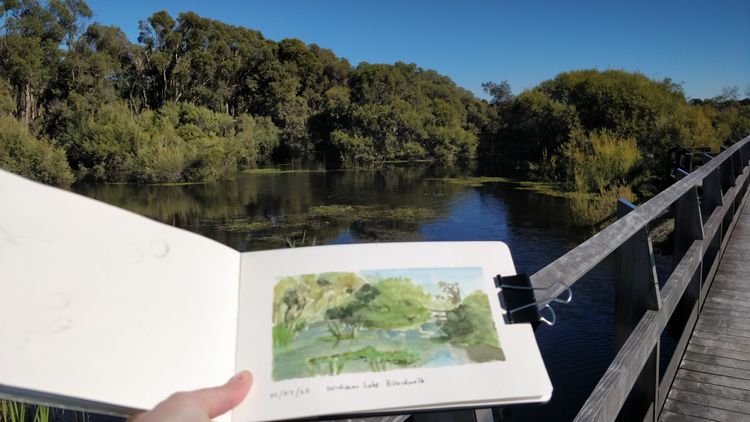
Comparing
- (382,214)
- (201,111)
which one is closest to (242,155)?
(201,111)

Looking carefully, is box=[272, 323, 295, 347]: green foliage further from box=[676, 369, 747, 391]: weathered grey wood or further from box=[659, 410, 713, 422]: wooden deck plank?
box=[676, 369, 747, 391]: weathered grey wood

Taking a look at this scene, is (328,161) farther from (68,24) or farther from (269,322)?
(269,322)

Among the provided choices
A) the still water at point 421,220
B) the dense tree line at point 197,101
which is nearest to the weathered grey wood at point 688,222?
the still water at point 421,220

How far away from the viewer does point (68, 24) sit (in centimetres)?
2814

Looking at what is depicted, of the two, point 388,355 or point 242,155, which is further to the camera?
point 242,155

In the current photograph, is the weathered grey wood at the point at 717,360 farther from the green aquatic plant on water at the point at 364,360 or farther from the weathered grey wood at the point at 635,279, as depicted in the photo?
the green aquatic plant on water at the point at 364,360

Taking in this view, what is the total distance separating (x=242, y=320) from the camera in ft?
2.39

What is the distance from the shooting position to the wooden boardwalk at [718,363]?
196cm

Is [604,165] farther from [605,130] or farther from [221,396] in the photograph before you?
[221,396]

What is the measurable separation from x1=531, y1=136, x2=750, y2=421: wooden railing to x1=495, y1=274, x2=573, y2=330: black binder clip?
0.16ft

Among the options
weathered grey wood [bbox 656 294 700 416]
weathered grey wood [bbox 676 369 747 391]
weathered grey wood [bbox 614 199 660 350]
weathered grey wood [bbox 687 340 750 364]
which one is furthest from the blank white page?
weathered grey wood [bbox 687 340 750 364]

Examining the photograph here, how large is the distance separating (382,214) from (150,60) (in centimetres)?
2629

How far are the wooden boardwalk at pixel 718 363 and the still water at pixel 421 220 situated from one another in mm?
1852

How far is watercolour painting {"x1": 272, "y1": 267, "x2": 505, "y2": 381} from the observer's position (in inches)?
27.8
